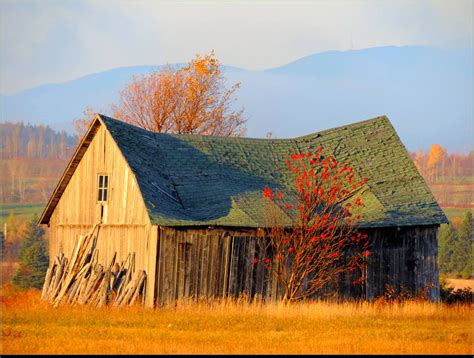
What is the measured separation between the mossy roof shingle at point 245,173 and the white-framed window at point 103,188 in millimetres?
1482

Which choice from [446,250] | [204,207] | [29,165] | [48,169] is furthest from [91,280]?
[29,165]

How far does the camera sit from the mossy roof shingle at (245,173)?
33875 millimetres

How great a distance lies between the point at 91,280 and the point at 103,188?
367cm

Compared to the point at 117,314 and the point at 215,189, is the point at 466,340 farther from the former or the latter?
the point at 215,189

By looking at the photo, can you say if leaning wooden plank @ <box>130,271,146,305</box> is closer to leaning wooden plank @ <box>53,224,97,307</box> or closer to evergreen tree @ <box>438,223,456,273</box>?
leaning wooden plank @ <box>53,224,97,307</box>

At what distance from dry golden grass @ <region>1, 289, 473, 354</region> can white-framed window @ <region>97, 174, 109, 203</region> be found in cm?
449

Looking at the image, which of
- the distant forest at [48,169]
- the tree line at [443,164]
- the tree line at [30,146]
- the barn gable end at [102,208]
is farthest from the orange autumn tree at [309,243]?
the tree line at [30,146]

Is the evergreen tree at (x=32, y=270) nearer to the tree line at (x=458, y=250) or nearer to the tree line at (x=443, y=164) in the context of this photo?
the tree line at (x=458, y=250)

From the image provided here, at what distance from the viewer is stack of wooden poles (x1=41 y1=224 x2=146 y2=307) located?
32.7 metres

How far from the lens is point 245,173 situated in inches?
1496

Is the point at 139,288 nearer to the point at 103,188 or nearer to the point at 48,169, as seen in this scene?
the point at 103,188

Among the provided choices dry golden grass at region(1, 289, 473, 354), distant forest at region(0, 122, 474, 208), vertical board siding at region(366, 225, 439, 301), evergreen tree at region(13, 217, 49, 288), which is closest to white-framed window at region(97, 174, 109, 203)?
dry golden grass at region(1, 289, 473, 354)

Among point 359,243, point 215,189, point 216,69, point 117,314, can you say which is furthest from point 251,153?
point 216,69

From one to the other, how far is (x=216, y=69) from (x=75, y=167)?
2826cm
